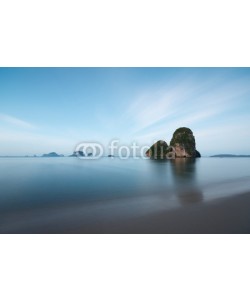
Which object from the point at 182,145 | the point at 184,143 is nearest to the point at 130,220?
the point at 182,145

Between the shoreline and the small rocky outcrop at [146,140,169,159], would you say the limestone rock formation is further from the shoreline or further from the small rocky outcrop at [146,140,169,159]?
→ the shoreline

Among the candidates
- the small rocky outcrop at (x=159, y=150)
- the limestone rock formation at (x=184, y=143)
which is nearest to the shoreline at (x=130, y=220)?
the limestone rock formation at (x=184, y=143)

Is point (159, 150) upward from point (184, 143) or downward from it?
downward

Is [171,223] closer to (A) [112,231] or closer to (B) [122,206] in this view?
(A) [112,231]

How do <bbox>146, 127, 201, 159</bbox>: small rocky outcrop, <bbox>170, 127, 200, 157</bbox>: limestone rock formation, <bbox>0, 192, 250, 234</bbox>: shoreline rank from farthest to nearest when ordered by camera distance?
<bbox>146, 127, 201, 159</bbox>: small rocky outcrop
<bbox>170, 127, 200, 157</bbox>: limestone rock formation
<bbox>0, 192, 250, 234</bbox>: shoreline

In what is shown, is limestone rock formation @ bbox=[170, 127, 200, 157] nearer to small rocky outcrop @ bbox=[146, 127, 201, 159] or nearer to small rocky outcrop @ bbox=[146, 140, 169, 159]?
small rocky outcrop @ bbox=[146, 127, 201, 159]

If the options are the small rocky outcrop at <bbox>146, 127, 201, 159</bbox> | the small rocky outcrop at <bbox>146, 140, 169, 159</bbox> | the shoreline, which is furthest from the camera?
the small rocky outcrop at <bbox>146, 140, 169, 159</bbox>

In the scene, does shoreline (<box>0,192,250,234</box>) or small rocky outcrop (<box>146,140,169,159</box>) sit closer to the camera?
shoreline (<box>0,192,250,234</box>)

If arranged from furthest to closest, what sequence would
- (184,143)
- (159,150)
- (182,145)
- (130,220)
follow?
1. (159,150)
2. (184,143)
3. (182,145)
4. (130,220)

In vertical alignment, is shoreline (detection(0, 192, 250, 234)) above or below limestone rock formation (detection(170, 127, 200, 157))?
below

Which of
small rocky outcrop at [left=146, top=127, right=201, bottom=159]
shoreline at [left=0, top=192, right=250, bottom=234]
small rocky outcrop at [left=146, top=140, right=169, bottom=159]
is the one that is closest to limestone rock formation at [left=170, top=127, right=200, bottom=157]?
small rocky outcrop at [left=146, top=127, right=201, bottom=159]

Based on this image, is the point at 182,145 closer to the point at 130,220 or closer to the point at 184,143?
the point at 184,143

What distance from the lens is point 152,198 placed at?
8.17m

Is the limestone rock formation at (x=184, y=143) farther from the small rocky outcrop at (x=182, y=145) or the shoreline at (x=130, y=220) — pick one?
the shoreline at (x=130, y=220)
